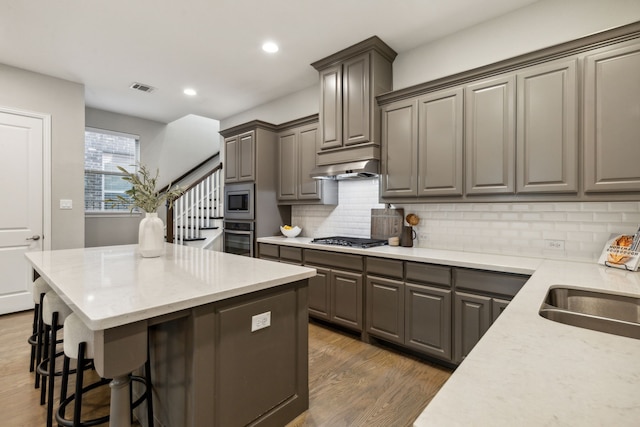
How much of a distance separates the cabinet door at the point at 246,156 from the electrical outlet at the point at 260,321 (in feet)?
9.41

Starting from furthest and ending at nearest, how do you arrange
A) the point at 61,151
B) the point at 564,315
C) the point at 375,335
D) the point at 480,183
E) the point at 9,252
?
the point at 61,151
the point at 9,252
the point at 375,335
the point at 480,183
the point at 564,315

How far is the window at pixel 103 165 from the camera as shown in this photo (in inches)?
212

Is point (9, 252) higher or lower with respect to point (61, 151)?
lower

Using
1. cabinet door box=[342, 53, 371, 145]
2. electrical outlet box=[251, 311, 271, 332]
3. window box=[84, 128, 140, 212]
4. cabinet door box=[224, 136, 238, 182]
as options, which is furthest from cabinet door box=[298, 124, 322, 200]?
window box=[84, 128, 140, 212]

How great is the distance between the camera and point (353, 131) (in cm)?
333

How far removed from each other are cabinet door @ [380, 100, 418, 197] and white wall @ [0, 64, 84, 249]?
13.3 feet

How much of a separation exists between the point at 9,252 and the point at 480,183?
5.29 m

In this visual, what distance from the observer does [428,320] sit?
259 centimetres

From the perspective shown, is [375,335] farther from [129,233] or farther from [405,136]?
[129,233]

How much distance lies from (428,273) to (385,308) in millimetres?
556

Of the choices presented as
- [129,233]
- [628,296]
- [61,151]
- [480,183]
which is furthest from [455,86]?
[129,233]

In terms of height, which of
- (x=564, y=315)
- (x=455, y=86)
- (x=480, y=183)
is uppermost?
(x=455, y=86)

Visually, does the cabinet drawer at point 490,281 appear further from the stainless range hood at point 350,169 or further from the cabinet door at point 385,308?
the stainless range hood at point 350,169

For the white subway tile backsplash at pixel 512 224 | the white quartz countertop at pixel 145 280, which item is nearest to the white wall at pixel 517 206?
the white subway tile backsplash at pixel 512 224
